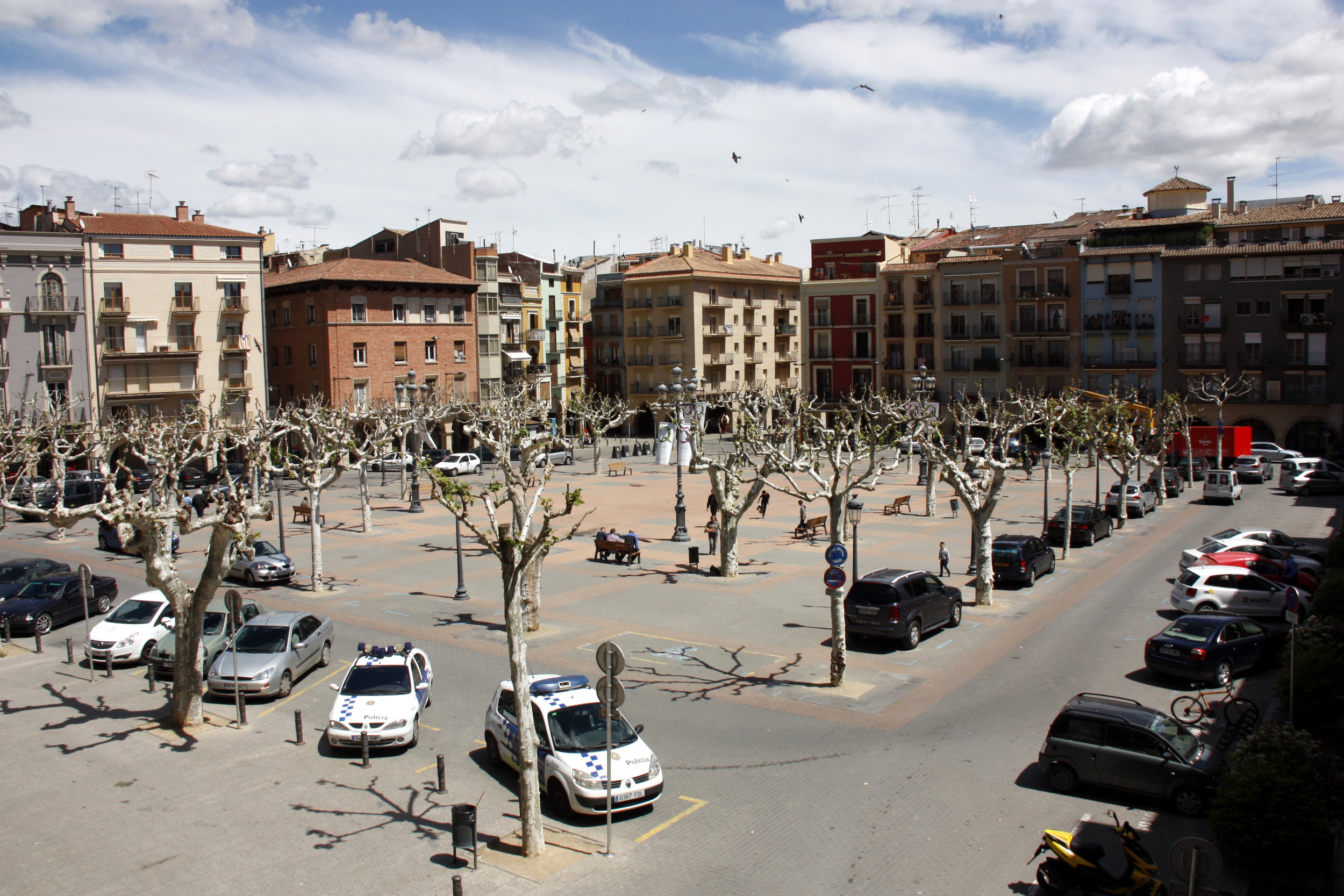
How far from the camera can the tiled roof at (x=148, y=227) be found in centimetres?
5903

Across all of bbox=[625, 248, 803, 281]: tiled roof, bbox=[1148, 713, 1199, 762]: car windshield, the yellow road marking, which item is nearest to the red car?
bbox=[1148, 713, 1199, 762]: car windshield

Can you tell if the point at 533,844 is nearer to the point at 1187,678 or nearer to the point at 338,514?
the point at 1187,678

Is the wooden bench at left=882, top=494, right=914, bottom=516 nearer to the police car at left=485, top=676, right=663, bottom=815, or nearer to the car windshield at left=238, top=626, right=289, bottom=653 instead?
the car windshield at left=238, top=626, right=289, bottom=653

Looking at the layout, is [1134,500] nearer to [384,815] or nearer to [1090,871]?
[1090,871]

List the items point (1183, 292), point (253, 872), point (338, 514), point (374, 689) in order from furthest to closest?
1. point (1183, 292)
2. point (338, 514)
3. point (374, 689)
4. point (253, 872)

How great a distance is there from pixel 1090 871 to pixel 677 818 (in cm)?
528

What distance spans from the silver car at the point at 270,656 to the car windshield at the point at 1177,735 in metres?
15.3

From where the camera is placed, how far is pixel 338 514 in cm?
4512

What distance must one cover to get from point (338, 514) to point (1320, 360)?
58.5 meters

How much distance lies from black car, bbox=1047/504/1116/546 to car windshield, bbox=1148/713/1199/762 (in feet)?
70.0

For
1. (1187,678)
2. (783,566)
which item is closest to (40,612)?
(783,566)

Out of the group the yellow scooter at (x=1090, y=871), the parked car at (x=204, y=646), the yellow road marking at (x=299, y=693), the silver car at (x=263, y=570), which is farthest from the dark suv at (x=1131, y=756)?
the silver car at (x=263, y=570)

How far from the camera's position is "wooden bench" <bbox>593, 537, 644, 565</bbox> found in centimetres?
3253

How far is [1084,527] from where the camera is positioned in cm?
3581
